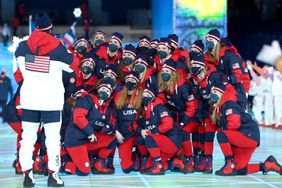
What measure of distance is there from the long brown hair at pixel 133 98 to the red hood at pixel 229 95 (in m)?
0.98

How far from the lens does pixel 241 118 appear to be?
966cm

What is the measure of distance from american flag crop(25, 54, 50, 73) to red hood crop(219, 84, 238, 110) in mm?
2168

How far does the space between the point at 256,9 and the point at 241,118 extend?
22.5 metres

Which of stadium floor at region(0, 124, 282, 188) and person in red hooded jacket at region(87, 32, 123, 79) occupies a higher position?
person in red hooded jacket at region(87, 32, 123, 79)

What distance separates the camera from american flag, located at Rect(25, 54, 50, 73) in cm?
865

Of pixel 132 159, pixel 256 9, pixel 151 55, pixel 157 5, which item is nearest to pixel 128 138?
pixel 132 159

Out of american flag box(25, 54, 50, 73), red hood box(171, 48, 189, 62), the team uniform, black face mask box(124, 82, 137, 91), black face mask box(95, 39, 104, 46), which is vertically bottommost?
the team uniform

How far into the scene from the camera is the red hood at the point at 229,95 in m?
9.66

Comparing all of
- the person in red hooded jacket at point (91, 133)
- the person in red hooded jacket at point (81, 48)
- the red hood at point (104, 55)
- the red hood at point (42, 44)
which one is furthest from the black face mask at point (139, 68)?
the red hood at point (42, 44)

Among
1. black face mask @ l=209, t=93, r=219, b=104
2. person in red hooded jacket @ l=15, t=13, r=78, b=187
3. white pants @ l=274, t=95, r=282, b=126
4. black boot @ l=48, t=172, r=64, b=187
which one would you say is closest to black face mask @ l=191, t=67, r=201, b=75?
black face mask @ l=209, t=93, r=219, b=104

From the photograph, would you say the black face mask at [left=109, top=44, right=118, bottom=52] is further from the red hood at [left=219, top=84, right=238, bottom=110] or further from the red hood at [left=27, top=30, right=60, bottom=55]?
the red hood at [left=27, top=30, right=60, bottom=55]

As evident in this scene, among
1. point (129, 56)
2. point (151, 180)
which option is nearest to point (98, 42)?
point (129, 56)

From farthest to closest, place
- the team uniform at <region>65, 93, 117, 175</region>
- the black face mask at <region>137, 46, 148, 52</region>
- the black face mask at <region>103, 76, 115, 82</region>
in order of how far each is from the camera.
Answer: the black face mask at <region>137, 46, 148, 52</region> → the black face mask at <region>103, 76, 115, 82</region> → the team uniform at <region>65, 93, 117, 175</region>

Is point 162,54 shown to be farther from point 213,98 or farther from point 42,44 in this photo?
point 42,44
